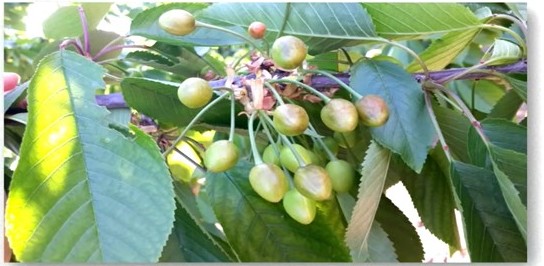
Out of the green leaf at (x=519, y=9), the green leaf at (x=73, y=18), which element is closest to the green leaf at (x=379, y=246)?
the green leaf at (x=519, y=9)

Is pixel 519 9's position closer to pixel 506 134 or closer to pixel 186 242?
pixel 506 134

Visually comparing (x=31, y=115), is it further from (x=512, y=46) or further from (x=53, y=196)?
(x=512, y=46)

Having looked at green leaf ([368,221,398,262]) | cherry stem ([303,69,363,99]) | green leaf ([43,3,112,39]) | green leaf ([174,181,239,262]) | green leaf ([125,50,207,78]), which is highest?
cherry stem ([303,69,363,99])

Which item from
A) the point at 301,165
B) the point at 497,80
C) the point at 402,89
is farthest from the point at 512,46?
the point at 301,165

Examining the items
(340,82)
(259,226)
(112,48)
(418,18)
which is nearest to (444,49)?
(418,18)

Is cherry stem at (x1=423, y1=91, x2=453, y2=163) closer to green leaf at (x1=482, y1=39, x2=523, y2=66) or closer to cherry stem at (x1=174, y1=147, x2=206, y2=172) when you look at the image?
green leaf at (x1=482, y1=39, x2=523, y2=66)

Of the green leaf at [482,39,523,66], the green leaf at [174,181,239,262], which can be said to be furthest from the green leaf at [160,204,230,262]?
the green leaf at [482,39,523,66]
